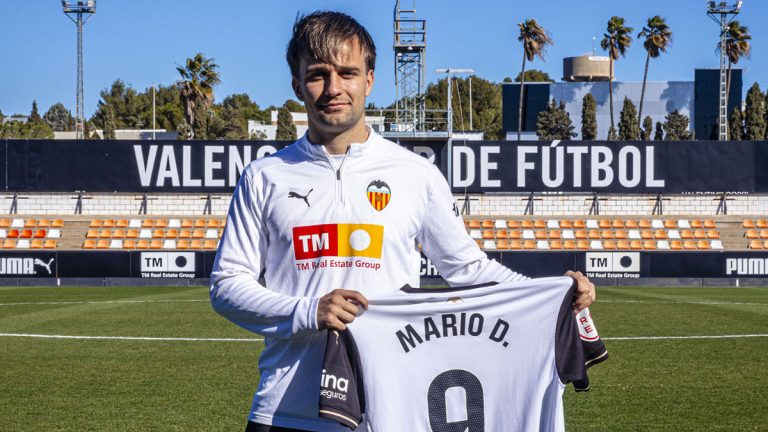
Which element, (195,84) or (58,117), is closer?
(195,84)

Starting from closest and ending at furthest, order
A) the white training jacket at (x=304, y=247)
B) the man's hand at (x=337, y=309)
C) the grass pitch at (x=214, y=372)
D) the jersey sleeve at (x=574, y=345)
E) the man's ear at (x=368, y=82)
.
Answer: the man's hand at (x=337, y=309) < the white training jacket at (x=304, y=247) < the man's ear at (x=368, y=82) < the jersey sleeve at (x=574, y=345) < the grass pitch at (x=214, y=372)

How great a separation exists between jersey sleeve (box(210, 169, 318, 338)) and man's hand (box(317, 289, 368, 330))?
3 centimetres

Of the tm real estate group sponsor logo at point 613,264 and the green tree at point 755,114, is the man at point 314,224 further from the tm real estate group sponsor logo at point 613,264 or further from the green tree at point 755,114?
the green tree at point 755,114

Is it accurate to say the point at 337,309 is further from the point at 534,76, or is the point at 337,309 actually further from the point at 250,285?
the point at 534,76

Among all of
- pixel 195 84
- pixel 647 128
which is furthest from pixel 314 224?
pixel 647 128

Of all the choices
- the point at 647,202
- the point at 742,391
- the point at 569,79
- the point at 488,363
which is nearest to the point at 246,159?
the point at 647,202

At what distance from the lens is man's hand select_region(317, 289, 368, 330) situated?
10.4 feet

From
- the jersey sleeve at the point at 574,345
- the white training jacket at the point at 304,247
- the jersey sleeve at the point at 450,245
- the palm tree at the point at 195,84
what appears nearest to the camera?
the white training jacket at the point at 304,247

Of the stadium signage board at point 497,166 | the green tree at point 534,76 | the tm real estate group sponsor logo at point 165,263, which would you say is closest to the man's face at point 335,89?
the tm real estate group sponsor logo at point 165,263

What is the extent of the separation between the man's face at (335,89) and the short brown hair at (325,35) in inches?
0.9

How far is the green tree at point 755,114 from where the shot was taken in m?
81.4

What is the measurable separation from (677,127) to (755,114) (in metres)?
11.7

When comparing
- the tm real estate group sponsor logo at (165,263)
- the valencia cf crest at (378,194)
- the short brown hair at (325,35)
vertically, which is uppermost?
the short brown hair at (325,35)

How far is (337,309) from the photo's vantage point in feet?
10.4
